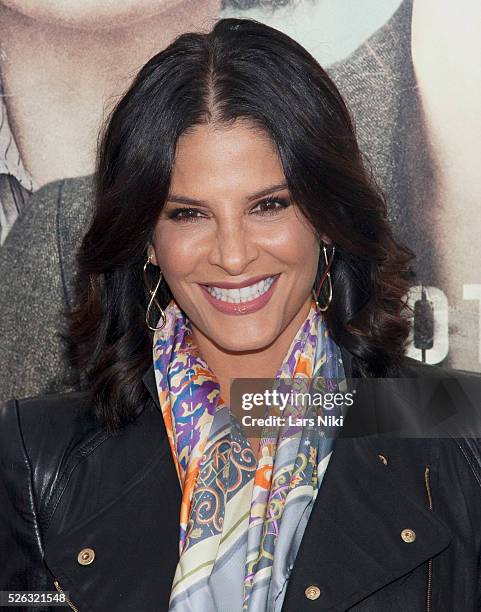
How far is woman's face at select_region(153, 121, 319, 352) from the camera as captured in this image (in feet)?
6.17

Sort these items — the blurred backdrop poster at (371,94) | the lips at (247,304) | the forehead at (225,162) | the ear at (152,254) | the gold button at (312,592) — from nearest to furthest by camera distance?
the gold button at (312,592), the forehead at (225,162), the lips at (247,304), the ear at (152,254), the blurred backdrop poster at (371,94)

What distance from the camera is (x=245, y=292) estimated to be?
1974 mm

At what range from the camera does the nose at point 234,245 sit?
1879 millimetres

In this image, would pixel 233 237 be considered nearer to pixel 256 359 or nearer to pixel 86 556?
pixel 256 359

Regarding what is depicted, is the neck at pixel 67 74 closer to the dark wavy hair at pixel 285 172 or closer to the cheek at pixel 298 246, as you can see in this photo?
the dark wavy hair at pixel 285 172

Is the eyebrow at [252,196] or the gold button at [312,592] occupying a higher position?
the eyebrow at [252,196]

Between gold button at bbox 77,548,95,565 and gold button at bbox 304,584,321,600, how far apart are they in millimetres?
437

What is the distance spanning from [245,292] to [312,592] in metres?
0.60

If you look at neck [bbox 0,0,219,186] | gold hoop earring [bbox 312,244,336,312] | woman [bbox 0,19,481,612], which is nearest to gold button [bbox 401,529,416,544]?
woman [bbox 0,19,481,612]

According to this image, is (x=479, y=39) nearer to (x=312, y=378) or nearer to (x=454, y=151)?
(x=454, y=151)

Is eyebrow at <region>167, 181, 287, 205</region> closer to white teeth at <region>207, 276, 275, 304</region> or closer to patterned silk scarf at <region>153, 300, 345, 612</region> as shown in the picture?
white teeth at <region>207, 276, 275, 304</region>

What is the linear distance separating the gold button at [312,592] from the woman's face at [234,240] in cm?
50

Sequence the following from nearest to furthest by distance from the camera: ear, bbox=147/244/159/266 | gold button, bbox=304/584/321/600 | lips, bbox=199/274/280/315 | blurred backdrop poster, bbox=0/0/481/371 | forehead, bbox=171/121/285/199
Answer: gold button, bbox=304/584/321/600 < forehead, bbox=171/121/285/199 < lips, bbox=199/274/280/315 < ear, bbox=147/244/159/266 < blurred backdrop poster, bbox=0/0/481/371

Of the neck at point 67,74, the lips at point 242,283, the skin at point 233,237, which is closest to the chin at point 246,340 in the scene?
the skin at point 233,237
